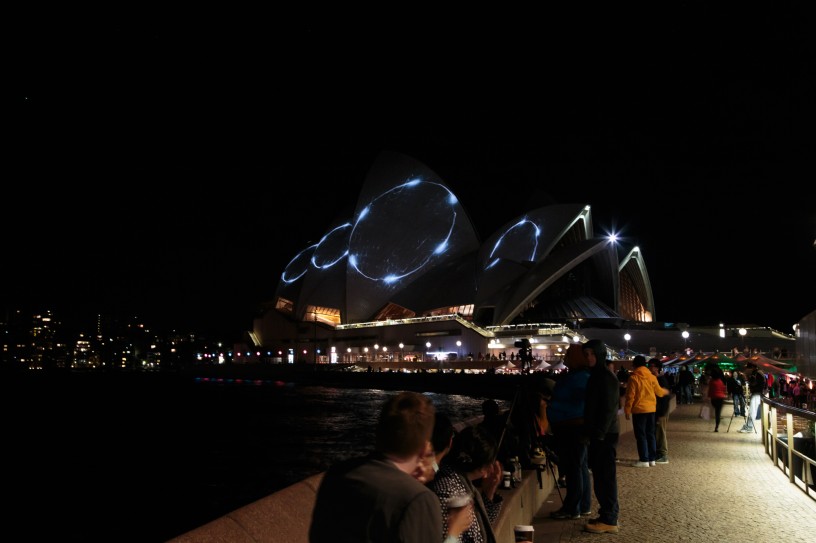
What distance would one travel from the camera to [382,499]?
1621mm

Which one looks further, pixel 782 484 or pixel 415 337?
pixel 415 337

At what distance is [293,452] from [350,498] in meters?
15.7

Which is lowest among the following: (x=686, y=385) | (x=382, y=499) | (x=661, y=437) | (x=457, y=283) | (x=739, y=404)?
(x=739, y=404)

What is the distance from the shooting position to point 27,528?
10836mm

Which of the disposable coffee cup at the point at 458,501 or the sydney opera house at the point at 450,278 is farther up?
the sydney opera house at the point at 450,278

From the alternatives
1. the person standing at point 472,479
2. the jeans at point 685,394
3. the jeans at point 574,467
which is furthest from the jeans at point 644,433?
the jeans at point 685,394

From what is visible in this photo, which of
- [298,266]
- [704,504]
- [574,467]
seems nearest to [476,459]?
[574,467]

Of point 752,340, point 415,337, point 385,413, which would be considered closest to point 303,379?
point 415,337

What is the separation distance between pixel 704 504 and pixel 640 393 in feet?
6.75

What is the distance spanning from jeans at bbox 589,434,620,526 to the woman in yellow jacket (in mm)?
2618

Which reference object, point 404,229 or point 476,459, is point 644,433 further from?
point 404,229

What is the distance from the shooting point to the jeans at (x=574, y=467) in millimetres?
5418

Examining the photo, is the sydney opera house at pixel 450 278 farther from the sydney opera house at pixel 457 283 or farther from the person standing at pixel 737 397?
the person standing at pixel 737 397

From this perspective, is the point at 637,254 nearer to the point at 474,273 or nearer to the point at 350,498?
the point at 474,273
